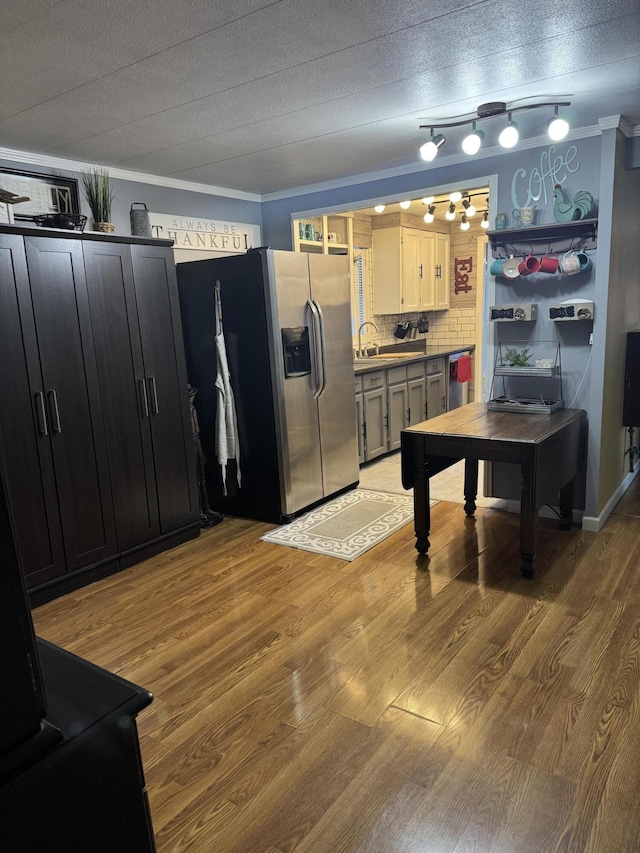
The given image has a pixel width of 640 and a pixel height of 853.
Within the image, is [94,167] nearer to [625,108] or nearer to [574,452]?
[625,108]

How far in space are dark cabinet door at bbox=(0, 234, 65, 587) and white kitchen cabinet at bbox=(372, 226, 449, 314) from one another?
4.47 metres

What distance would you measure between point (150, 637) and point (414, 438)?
5.56 ft

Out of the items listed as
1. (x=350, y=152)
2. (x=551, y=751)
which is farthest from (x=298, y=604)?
(x=350, y=152)

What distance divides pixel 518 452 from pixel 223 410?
1.95 m

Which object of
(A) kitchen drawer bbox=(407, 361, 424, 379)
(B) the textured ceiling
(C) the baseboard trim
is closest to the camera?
(B) the textured ceiling

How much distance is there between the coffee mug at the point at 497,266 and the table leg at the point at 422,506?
55.5 inches

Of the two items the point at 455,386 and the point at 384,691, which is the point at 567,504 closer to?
the point at 384,691

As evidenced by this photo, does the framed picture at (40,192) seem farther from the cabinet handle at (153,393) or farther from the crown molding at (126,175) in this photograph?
the cabinet handle at (153,393)

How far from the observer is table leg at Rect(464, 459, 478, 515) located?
13.2 feet

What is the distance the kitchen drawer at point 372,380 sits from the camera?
511cm

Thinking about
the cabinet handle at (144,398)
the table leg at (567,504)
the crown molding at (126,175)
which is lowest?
the table leg at (567,504)

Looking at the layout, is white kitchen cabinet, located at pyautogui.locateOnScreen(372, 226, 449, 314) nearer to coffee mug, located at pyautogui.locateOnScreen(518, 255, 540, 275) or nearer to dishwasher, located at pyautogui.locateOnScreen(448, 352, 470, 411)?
Answer: dishwasher, located at pyautogui.locateOnScreen(448, 352, 470, 411)

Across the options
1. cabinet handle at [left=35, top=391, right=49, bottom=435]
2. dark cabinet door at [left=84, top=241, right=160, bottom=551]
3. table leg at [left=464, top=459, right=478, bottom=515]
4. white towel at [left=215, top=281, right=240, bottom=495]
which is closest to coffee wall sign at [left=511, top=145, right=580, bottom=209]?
table leg at [left=464, top=459, right=478, bottom=515]

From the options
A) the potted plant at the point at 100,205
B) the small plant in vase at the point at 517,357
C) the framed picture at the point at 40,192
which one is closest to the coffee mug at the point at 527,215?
the small plant in vase at the point at 517,357
